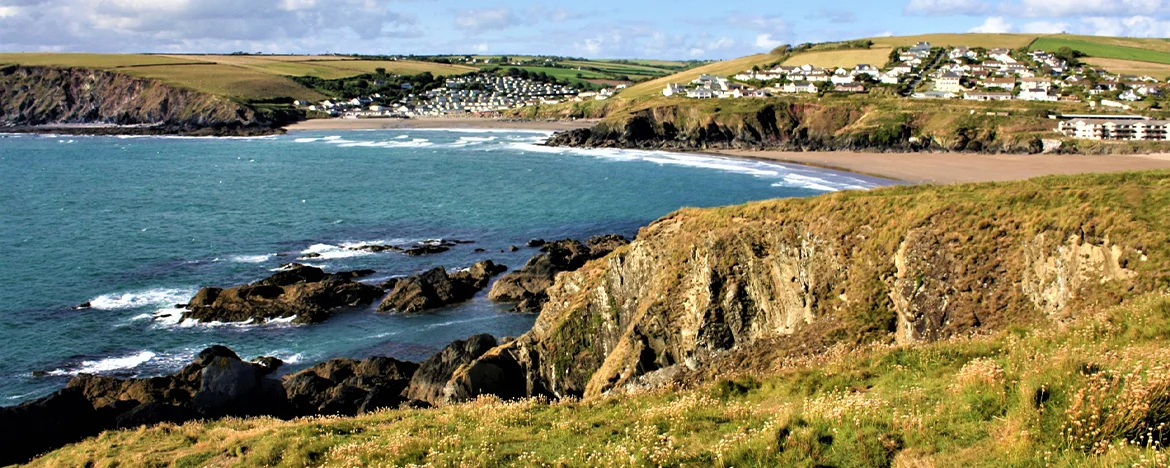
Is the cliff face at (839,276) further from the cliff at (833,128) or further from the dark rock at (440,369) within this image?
the cliff at (833,128)

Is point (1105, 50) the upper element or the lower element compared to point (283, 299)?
upper

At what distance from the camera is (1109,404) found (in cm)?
848

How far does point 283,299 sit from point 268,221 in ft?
83.1

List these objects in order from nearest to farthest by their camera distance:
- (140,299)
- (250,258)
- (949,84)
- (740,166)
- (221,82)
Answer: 1. (140,299)
2. (250,258)
3. (740,166)
4. (949,84)
5. (221,82)

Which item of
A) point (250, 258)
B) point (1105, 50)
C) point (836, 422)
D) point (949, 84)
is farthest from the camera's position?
point (1105, 50)

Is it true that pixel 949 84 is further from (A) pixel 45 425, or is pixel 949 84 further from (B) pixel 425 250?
(A) pixel 45 425

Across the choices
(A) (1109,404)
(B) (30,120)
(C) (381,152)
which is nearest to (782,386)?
(A) (1109,404)

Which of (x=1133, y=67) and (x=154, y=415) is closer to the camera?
(x=154, y=415)

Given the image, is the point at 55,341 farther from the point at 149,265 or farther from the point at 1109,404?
the point at 1109,404

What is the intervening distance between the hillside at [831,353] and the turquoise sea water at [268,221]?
13.8 metres

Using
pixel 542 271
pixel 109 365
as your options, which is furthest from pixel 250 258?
pixel 542 271

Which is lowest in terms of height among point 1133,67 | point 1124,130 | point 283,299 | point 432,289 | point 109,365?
point 109,365

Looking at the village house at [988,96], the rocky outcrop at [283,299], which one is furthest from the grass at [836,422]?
the village house at [988,96]

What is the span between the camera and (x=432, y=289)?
145ft
